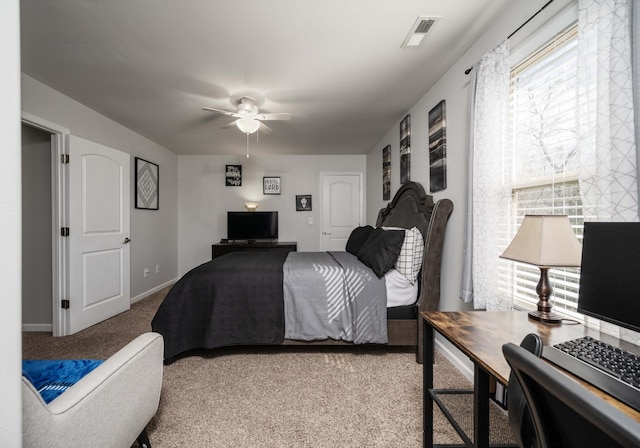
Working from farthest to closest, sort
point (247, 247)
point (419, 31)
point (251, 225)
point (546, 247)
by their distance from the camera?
point (251, 225) < point (247, 247) < point (419, 31) < point (546, 247)

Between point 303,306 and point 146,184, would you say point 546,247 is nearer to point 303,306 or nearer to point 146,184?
point 303,306

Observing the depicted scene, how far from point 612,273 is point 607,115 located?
0.59 metres

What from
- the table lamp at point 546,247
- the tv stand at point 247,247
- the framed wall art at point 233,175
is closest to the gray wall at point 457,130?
the table lamp at point 546,247

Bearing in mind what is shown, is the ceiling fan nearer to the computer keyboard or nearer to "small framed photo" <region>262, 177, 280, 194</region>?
"small framed photo" <region>262, 177, 280, 194</region>

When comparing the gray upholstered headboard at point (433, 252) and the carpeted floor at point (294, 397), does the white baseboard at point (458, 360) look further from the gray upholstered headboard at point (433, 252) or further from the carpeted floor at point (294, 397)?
the gray upholstered headboard at point (433, 252)

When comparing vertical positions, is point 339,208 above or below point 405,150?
below

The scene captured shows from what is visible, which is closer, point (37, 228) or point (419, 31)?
point (419, 31)

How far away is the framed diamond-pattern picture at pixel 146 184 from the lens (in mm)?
3971

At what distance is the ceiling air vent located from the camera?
1.71 metres

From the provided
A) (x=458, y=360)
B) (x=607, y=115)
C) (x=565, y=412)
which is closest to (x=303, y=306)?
(x=458, y=360)

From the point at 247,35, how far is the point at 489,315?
220 cm

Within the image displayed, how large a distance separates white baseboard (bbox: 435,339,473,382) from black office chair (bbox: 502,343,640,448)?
171 centimetres

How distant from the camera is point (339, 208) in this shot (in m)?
5.36

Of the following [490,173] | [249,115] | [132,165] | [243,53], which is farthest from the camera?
[132,165]
